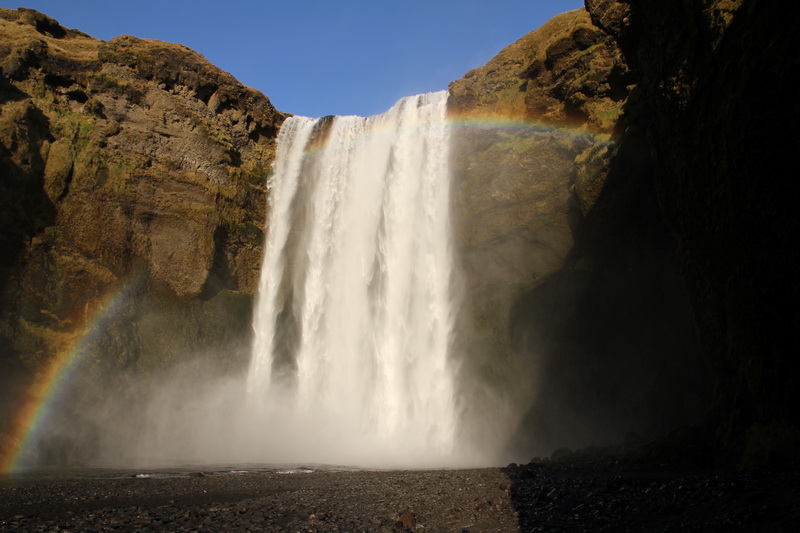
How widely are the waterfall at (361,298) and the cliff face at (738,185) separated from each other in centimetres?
1314

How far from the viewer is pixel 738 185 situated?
774 cm

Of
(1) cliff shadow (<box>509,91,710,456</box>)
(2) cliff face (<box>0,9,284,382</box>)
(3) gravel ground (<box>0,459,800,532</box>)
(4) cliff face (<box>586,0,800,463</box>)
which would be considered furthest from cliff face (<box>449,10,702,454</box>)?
(2) cliff face (<box>0,9,284,382</box>)

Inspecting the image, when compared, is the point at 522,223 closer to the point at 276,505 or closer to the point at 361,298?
the point at 361,298

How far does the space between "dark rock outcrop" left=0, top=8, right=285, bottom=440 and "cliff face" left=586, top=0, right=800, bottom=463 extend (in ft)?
72.5

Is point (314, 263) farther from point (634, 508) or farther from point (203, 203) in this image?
point (634, 508)

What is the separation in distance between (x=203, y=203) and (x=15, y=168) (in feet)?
26.2

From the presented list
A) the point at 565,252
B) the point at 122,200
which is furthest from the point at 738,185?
the point at 122,200

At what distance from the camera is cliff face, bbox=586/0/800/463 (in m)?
6.90

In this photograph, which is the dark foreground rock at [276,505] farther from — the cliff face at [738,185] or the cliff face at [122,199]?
the cliff face at [122,199]

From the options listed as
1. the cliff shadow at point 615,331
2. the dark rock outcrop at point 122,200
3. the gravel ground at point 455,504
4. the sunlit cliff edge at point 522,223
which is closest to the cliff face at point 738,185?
the sunlit cliff edge at point 522,223

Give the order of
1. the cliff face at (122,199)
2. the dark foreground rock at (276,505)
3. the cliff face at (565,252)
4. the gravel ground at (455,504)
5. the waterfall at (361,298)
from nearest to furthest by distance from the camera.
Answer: the gravel ground at (455,504), the dark foreground rock at (276,505), the cliff face at (565,252), the cliff face at (122,199), the waterfall at (361,298)

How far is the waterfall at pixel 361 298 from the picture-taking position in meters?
22.8

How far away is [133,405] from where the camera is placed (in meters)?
24.3

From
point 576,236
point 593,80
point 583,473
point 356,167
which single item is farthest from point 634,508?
point 356,167
